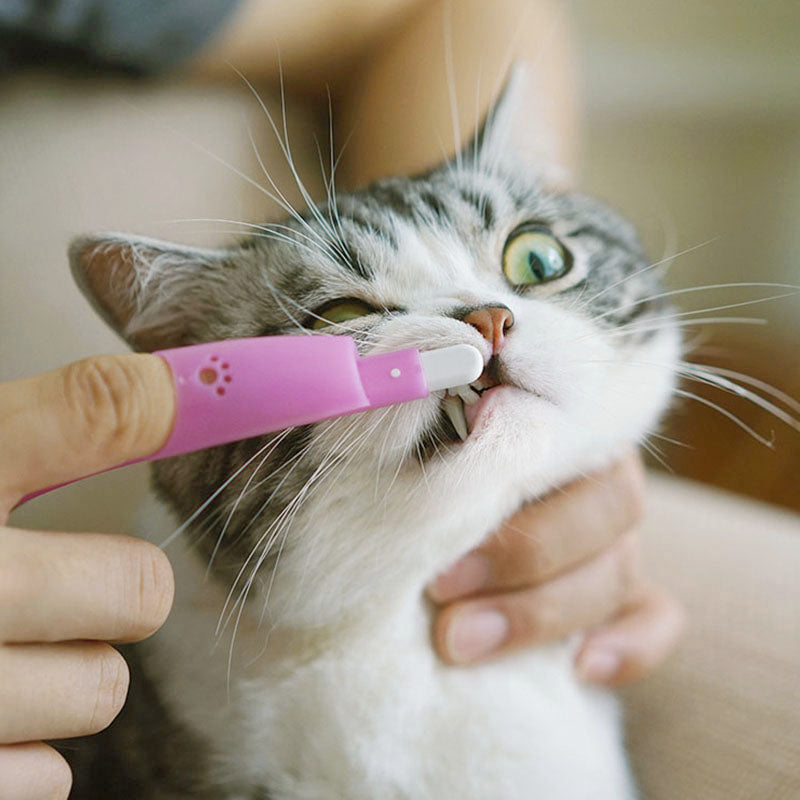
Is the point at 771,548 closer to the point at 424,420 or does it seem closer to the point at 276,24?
the point at 424,420

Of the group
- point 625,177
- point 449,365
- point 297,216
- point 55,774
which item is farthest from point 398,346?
point 625,177

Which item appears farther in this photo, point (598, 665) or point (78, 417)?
point (598, 665)

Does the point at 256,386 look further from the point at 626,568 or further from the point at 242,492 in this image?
the point at 626,568

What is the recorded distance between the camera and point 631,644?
568 millimetres

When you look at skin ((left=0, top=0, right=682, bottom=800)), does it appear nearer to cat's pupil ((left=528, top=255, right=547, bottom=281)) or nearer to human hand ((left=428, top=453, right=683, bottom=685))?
human hand ((left=428, top=453, right=683, bottom=685))

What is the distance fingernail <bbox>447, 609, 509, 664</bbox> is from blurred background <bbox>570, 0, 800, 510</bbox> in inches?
9.4

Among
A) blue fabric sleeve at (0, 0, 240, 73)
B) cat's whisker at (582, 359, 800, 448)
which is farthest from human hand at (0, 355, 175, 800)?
cat's whisker at (582, 359, 800, 448)

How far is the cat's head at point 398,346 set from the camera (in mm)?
412

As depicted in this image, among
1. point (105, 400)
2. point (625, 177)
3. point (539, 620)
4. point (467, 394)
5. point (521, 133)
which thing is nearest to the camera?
point (105, 400)

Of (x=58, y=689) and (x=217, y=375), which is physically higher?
(x=217, y=375)

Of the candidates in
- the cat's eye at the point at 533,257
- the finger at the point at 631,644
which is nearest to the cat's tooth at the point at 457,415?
the cat's eye at the point at 533,257

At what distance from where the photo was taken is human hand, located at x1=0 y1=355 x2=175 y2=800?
1.00 feet

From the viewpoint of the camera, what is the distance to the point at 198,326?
48 cm

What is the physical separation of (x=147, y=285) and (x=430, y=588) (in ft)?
0.80
